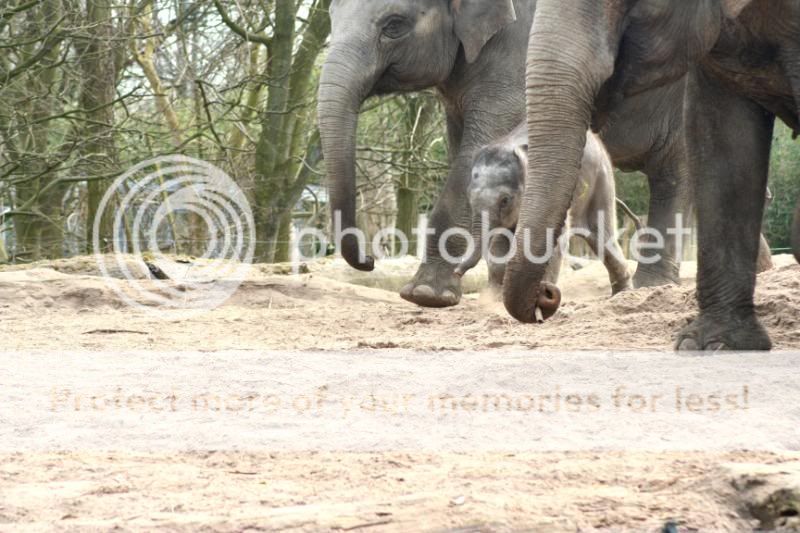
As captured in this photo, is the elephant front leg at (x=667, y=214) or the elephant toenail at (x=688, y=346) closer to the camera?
the elephant toenail at (x=688, y=346)

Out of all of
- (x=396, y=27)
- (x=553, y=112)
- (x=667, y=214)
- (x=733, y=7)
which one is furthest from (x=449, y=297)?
(x=733, y=7)

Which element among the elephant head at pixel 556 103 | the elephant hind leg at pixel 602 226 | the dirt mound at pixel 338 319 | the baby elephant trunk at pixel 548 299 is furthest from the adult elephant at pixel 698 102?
the elephant hind leg at pixel 602 226

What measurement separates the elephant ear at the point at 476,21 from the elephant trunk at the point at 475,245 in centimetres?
134

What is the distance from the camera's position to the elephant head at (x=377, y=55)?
29.0ft

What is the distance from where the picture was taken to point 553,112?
5133 millimetres

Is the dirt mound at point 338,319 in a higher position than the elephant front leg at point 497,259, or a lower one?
lower

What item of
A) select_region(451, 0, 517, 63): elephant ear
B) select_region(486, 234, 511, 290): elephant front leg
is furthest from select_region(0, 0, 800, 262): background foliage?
select_region(486, 234, 511, 290): elephant front leg

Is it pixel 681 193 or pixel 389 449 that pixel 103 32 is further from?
pixel 389 449

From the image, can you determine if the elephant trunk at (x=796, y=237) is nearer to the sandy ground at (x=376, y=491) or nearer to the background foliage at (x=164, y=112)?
the sandy ground at (x=376, y=491)

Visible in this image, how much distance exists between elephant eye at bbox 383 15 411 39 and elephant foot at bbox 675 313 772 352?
3.93m

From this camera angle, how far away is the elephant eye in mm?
9102

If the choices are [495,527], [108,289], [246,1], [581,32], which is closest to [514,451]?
[495,527]

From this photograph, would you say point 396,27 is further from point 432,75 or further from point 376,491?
point 376,491

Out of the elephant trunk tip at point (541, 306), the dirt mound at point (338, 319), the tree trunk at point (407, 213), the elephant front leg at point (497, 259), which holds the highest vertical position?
the tree trunk at point (407, 213)
